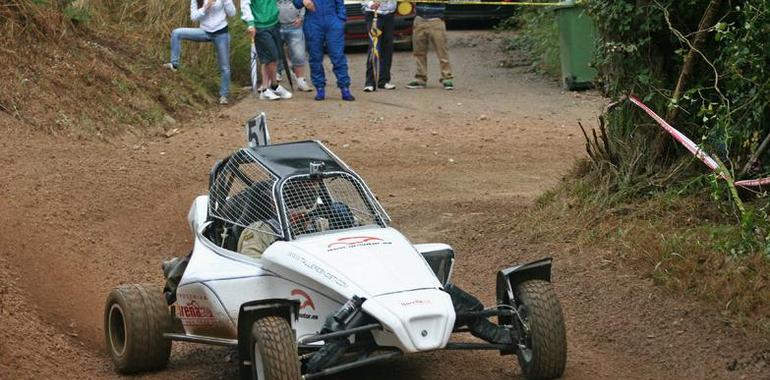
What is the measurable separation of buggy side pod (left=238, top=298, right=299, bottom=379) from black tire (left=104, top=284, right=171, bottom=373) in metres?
1.26

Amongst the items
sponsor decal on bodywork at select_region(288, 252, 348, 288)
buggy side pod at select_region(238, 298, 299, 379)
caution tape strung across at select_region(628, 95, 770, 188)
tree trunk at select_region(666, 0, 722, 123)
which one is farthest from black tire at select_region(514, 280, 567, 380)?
tree trunk at select_region(666, 0, 722, 123)

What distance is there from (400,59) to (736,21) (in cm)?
1337

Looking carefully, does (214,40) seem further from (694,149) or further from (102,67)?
(694,149)

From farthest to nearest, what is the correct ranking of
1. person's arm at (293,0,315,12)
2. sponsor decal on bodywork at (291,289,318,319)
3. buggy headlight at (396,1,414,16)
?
buggy headlight at (396,1,414,16) < person's arm at (293,0,315,12) < sponsor decal on bodywork at (291,289,318,319)

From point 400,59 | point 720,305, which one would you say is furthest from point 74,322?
point 400,59

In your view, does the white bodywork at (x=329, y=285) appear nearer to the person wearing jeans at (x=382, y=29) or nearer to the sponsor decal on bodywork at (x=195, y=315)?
the sponsor decal on bodywork at (x=195, y=315)

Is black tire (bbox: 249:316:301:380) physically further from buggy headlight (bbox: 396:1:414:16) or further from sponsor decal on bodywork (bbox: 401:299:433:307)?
buggy headlight (bbox: 396:1:414:16)

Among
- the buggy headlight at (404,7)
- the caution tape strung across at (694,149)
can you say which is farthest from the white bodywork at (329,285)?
the buggy headlight at (404,7)

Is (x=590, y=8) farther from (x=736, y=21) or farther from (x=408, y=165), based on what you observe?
(x=408, y=165)

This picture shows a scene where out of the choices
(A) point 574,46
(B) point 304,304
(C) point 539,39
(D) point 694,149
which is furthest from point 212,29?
(B) point 304,304

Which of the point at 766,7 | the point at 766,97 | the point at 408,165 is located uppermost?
the point at 766,7

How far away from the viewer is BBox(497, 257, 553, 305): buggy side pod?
7980 mm

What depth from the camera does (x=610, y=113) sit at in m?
11.4

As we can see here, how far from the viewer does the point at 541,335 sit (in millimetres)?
7598
